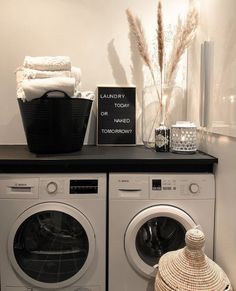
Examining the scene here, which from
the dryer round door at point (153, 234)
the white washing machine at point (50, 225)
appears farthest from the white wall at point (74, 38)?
the dryer round door at point (153, 234)

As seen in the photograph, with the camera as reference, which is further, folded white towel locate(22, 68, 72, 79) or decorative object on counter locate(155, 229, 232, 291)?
folded white towel locate(22, 68, 72, 79)

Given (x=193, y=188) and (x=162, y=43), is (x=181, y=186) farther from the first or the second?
(x=162, y=43)

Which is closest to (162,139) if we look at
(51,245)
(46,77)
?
(46,77)

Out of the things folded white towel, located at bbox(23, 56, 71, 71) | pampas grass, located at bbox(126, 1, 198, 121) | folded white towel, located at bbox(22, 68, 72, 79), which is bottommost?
folded white towel, located at bbox(22, 68, 72, 79)

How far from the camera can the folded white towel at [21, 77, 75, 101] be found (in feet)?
5.16

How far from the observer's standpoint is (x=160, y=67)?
1937 mm

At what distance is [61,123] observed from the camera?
1672 mm

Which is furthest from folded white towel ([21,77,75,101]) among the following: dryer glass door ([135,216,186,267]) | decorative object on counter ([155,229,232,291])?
decorative object on counter ([155,229,232,291])

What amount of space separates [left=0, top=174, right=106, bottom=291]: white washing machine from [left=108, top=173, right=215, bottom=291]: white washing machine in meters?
0.07

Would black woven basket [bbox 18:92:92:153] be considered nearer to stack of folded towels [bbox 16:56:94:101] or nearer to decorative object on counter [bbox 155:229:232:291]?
stack of folded towels [bbox 16:56:94:101]

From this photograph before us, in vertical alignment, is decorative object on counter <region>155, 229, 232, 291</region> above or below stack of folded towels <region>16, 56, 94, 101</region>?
below

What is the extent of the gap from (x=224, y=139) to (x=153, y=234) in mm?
691

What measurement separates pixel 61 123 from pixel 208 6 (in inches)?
43.2

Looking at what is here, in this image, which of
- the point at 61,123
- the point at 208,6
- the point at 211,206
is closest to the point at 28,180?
the point at 61,123
